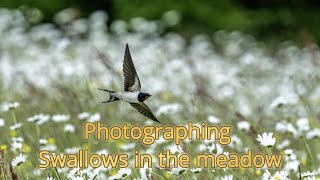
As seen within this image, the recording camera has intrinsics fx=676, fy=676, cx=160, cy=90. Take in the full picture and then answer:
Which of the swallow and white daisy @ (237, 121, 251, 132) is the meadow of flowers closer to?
white daisy @ (237, 121, 251, 132)

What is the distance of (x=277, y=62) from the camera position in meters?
6.46

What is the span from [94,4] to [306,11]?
2.99m

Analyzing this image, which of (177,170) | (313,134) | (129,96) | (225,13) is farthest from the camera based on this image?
(225,13)

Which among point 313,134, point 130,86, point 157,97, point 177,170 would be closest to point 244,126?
point 313,134

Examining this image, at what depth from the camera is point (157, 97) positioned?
477 centimetres

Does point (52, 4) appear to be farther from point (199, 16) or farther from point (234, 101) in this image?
point (234, 101)

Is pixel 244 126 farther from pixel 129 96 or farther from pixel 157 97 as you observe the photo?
pixel 157 97

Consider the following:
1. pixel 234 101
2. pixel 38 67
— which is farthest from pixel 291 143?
pixel 38 67

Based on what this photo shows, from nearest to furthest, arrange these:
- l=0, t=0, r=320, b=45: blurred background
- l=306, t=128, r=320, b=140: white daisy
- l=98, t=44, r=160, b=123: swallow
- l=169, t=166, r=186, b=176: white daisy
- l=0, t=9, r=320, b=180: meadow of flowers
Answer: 1. l=98, t=44, r=160, b=123: swallow
2. l=169, t=166, r=186, b=176: white daisy
3. l=0, t=9, r=320, b=180: meadow of flowers
4. l=306, t=128, r=320, b=140: white daisy
5. l=0, t=0, r=320, b=45: blurred background

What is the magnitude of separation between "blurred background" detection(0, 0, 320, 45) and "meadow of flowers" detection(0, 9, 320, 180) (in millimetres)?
326

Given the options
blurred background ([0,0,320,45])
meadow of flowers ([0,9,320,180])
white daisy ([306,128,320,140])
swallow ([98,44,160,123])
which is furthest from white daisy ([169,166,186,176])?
blurred background ([0,0,320,45])

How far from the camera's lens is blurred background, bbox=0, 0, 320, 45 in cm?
881

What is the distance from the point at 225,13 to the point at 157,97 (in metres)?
4.33

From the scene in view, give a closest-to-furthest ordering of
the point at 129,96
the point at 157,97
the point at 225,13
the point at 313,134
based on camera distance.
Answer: the point at 129,96
the point at 313,134
the point at 157,97
the point at 225,13
